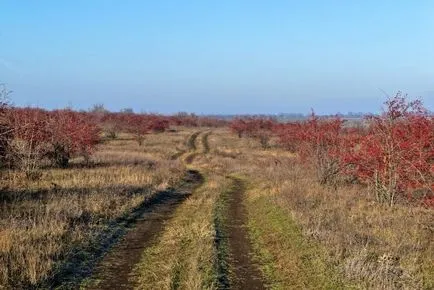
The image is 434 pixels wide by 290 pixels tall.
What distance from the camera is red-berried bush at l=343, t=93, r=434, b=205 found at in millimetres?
15477

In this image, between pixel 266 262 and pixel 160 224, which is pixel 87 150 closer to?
pixel 160 224

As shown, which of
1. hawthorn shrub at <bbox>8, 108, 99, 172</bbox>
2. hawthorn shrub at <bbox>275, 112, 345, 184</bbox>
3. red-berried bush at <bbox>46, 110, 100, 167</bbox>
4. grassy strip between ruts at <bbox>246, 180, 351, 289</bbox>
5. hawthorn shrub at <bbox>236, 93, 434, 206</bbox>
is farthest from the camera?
red-berried bush at <bbox>46, 110, 100, 167</bbox>

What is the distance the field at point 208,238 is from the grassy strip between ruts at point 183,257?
2 cm

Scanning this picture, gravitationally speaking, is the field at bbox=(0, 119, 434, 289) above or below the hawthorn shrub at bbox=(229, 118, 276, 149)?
below

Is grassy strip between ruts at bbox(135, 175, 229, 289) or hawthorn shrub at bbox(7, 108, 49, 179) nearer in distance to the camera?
grassy strip between ruts at bbox(135, 175, 229, 289)

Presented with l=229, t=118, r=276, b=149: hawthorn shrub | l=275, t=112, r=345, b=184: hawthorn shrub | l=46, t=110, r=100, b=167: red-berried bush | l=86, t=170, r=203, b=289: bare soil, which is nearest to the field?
l=86, t=170, r=203, b=289: bare soil

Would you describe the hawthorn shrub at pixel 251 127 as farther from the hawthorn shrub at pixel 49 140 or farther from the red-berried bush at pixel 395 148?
the red-berried bush at pixel 395 148

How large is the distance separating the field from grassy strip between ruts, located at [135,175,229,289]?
23 millimetres

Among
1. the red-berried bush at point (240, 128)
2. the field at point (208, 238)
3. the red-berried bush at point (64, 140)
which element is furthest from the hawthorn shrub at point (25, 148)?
the red-berried bush at point (240, 128)

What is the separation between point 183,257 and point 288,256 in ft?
6.89

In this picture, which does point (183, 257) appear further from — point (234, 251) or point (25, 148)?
point (25, 148)

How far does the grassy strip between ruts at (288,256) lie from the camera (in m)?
8.33

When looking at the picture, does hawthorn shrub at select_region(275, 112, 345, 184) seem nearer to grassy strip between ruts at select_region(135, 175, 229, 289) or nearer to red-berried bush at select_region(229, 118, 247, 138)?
grassy strip between ruts at select_region(135, 175, 229, 289)

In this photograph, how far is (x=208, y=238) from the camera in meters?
11.2
